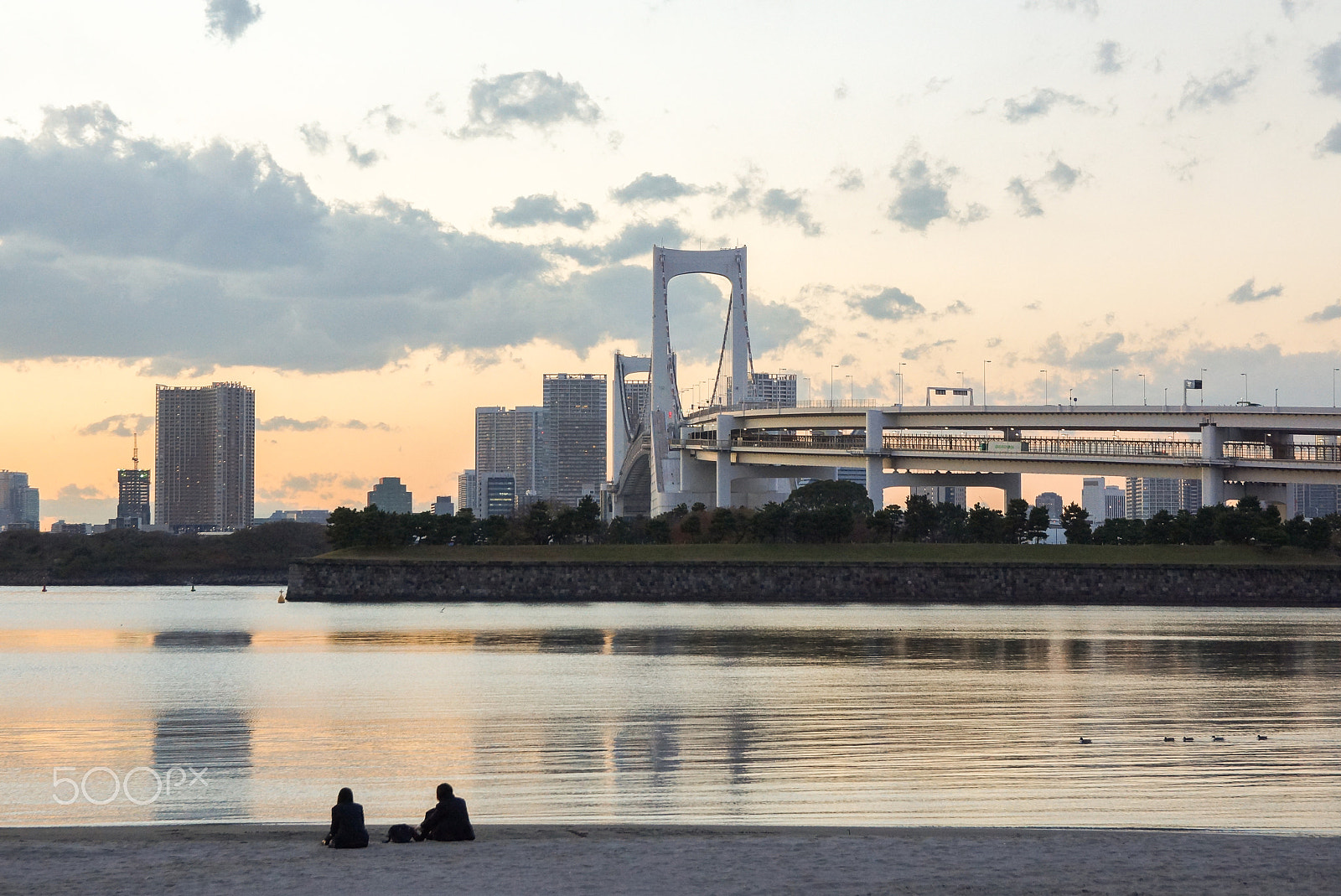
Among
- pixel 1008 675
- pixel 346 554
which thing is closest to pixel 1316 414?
pixel 1008 675

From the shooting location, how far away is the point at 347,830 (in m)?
9.81

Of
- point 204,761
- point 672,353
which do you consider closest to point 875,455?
→ point 672,353

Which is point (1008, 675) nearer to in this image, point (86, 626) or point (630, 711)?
point (630, 711)

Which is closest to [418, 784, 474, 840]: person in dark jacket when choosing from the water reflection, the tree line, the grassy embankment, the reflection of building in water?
the reflection of building in water

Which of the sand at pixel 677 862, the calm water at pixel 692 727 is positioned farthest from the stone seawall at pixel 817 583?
the sand at pixel 677 862

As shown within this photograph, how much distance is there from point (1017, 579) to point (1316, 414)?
1412 cm

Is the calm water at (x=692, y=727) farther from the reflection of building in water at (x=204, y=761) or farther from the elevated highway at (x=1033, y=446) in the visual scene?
the elevated highway at (x=1033, y=446)

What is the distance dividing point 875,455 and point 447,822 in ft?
212

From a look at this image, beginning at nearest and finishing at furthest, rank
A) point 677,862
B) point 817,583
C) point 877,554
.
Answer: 1. point 677,862
2. point 817,583
3. point 877,554

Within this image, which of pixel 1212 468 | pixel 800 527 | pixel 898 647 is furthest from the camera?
pixel 800 527

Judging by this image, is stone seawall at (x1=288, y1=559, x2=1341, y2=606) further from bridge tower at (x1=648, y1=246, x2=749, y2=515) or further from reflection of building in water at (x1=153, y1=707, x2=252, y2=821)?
reflection of building in water at (x1=153, y1=707, x2=252, y2=821)

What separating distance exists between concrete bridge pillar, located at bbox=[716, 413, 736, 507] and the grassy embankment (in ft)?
47.7

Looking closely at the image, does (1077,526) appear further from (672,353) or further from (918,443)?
(672,353)

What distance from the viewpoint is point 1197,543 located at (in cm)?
6216
